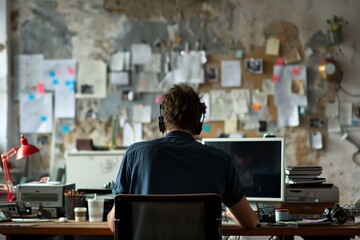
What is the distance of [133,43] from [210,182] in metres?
3.32

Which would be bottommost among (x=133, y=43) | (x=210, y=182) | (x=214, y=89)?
(x=210, y=182)

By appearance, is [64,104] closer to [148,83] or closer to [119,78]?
[119,78]

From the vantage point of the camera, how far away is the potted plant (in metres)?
5.84

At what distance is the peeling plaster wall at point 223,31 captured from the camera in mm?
5895

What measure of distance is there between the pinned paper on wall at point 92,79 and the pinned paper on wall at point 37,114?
317 mm

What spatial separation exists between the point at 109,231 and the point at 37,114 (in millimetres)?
3036

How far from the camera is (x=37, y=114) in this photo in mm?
6117

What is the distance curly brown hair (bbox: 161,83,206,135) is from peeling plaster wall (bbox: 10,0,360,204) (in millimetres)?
2988

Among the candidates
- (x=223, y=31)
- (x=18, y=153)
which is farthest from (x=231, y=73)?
(x=18, y=153)

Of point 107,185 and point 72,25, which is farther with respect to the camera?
point 72,25

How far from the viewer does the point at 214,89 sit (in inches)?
235

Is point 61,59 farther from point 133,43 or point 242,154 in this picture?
point 242,154

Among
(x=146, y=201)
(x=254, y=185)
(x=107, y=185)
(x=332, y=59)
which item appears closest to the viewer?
(x=146, y=201)

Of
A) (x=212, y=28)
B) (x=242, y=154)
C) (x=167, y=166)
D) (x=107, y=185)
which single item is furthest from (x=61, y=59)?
(x=167, y=166)
